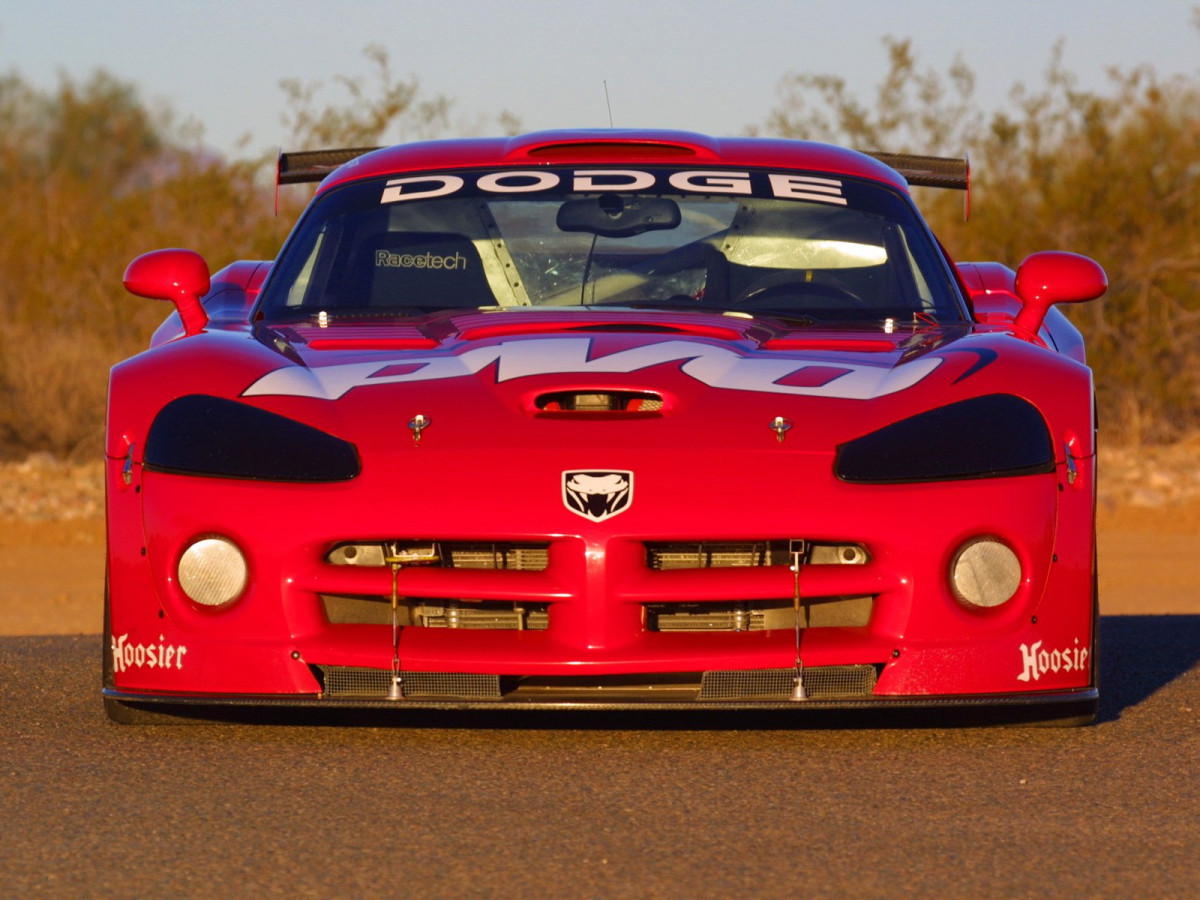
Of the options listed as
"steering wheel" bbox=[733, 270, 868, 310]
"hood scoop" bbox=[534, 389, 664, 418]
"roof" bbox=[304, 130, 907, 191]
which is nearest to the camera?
"hood scoop" bbox=[534, 389, 664, 418]

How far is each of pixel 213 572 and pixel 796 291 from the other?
197cm

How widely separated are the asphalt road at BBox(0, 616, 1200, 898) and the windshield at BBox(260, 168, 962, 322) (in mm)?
1315

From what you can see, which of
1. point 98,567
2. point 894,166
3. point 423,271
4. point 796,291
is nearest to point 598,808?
point 796,291

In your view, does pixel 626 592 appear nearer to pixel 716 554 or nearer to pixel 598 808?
pixel 716 554

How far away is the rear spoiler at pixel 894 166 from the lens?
23.3ft

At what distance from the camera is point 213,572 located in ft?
15.0

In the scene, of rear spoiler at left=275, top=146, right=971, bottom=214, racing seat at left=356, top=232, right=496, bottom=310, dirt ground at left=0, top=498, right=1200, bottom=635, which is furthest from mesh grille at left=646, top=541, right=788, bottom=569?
dirt ground at left=0, top=498, right=1200, bottom=635

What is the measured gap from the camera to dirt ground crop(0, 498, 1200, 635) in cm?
1274

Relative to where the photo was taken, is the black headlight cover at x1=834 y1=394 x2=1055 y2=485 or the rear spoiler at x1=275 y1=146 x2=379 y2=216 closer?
the black headlight cover at x1=834 y1=394 x2=1055 y2=485

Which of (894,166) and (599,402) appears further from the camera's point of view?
(894,166)

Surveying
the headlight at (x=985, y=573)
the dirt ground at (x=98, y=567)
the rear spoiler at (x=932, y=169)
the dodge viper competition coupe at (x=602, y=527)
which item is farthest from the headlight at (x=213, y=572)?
the dirt ground at (x=98, y=567)

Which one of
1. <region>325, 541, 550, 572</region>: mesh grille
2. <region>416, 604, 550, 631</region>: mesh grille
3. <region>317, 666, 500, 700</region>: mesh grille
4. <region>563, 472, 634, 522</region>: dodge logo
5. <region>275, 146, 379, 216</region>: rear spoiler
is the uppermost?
<region>275, 146, 379, 216</region>: rear spoiler

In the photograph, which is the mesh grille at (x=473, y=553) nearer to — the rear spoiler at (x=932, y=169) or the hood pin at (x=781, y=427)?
the hood pin at (x=781, y=427)

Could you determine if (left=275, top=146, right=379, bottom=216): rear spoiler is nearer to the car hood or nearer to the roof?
the roof
